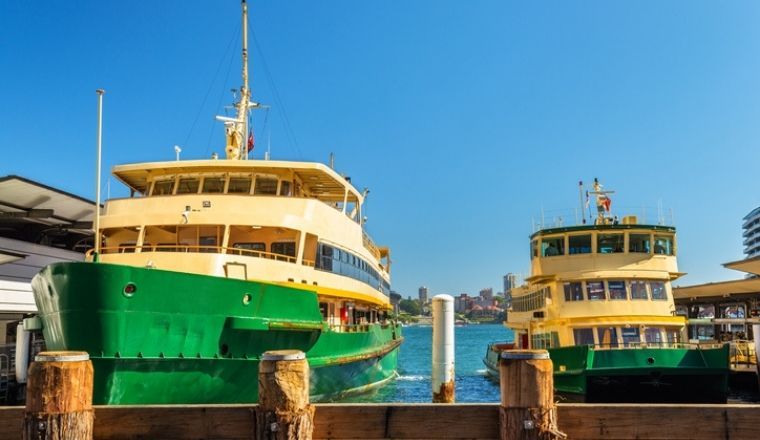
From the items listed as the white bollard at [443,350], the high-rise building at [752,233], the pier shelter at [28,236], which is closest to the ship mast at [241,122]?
the pier shelter at [28,236]

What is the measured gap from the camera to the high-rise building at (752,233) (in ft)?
518

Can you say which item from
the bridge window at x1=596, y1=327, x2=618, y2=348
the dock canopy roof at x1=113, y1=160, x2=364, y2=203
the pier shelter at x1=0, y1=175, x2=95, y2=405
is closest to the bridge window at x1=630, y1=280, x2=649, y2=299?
the bridge window at x1=596, y1=327, x2=618, y2=348

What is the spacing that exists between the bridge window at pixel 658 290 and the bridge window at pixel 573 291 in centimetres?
220

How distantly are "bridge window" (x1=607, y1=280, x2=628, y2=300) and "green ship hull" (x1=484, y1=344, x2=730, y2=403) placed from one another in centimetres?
255

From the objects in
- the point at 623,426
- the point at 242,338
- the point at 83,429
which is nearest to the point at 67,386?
the point at 83,429

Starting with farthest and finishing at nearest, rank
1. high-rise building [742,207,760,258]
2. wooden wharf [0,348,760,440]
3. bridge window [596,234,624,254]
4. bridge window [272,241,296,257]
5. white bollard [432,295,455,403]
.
→ high-rise building [742,207,760,258] → bridge window [596,234,624,254] → bridge window [272,241,296,257] → white bollard [432,295,455,403] → wooden wharf [0,348,760,440]

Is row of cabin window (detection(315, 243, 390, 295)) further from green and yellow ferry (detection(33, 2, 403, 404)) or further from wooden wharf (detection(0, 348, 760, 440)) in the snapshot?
wooden wharf (detection(0, 348, 760, 440))

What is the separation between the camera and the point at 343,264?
831 inches

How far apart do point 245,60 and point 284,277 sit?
11582 mm

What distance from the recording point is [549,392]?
255 inches

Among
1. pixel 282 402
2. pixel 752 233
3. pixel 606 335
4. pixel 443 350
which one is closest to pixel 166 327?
pixel 443 350

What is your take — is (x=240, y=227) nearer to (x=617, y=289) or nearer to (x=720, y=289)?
(x=617, y=289)

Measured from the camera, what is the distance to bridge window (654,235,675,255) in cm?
2112

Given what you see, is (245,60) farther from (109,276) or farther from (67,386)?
(67,386)
